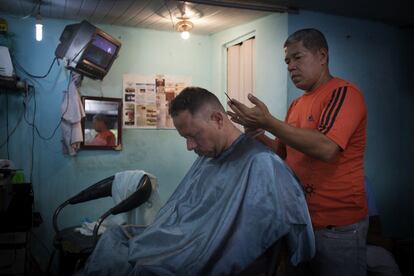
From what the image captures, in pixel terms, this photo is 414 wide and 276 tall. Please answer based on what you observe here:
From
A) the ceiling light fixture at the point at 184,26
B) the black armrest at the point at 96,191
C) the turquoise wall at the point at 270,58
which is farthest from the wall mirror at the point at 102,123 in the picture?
the turquoise wall at the point at 270,58

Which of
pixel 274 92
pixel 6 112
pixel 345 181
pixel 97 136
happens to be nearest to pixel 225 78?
pixel 274 92

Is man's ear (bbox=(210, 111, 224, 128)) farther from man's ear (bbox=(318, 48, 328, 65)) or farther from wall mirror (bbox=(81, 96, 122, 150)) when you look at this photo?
wall mirror (bbox=(81, 96, 122, 150))

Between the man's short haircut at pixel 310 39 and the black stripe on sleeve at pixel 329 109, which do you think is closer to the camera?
the black stripe on sleeve at pixel 329 109

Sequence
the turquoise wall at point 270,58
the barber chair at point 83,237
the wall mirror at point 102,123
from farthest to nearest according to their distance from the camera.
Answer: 1. the wall mirror at point 102,123
2. the turquoise wall at point 270,58
3. the barber chair at point 83,237

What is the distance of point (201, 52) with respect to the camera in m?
3.64

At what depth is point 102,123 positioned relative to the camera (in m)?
3.26

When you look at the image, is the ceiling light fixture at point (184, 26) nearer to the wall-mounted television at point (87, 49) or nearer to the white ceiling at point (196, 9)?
the white ceiling at point (196, 9)

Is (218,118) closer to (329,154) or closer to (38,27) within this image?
(329,154)

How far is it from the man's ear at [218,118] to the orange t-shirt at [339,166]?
375 mm

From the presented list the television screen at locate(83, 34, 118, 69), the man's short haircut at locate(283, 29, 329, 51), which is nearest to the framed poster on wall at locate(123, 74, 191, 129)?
the television screen at locate(83, 34, 118, 69)

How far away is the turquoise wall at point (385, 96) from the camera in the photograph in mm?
3002

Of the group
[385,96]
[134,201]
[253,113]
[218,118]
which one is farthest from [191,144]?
[385,96]

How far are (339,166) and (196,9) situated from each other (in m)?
1.82

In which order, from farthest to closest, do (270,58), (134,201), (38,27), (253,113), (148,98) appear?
(148,98) < (270,58) < (38,27) < (134,201) < (253,113)
